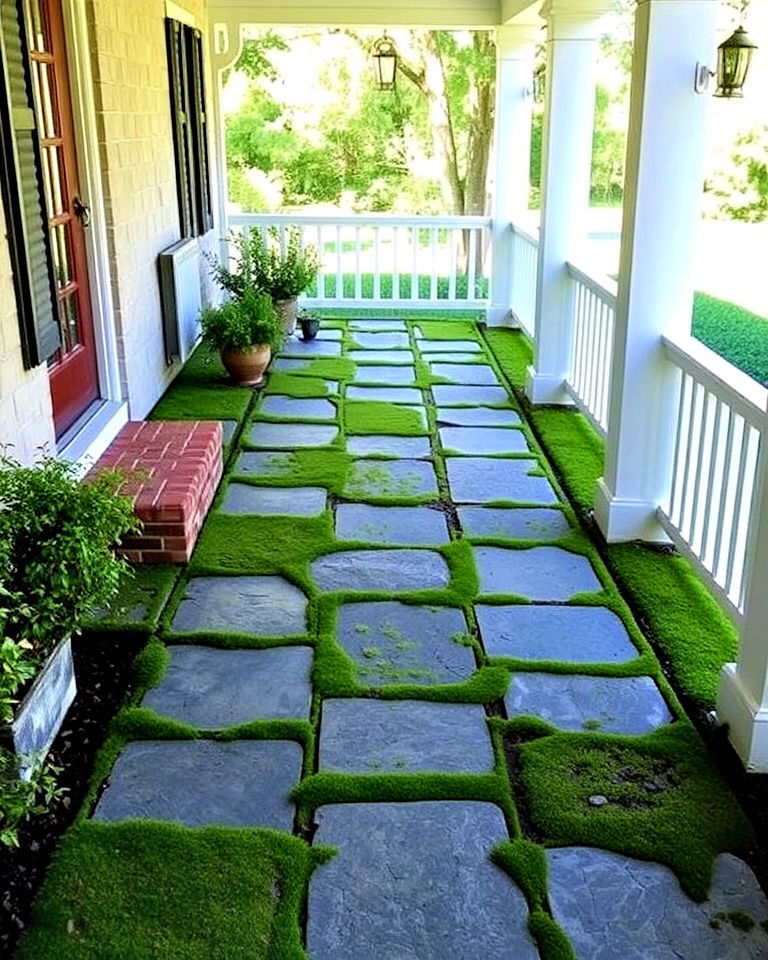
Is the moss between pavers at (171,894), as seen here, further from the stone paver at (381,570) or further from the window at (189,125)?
the window at (189,125)

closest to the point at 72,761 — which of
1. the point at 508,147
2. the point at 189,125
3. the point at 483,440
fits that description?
the point at 483,440

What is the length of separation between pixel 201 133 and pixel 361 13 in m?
1.59

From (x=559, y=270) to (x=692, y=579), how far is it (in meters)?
2.57

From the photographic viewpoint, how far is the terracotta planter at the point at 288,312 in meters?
7.25

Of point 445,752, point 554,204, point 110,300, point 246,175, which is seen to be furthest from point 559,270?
point 246,175

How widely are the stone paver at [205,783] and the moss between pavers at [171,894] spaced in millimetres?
60

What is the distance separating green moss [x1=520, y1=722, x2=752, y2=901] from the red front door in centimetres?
257

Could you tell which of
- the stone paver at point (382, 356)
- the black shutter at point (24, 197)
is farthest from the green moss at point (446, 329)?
the black shutter at point (24, 197)

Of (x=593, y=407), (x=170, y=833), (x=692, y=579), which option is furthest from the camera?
(x=593, y=407)

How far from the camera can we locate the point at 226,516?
13.4ft

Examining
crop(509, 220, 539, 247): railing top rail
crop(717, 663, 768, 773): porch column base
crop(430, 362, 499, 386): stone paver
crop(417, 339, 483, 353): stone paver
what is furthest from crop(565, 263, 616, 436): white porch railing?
crop(717, 663, 768, 773): porch column base

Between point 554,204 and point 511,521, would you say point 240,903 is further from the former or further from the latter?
point 554,204

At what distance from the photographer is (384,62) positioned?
7.80 m

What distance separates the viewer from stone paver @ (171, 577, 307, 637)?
10.4ft
